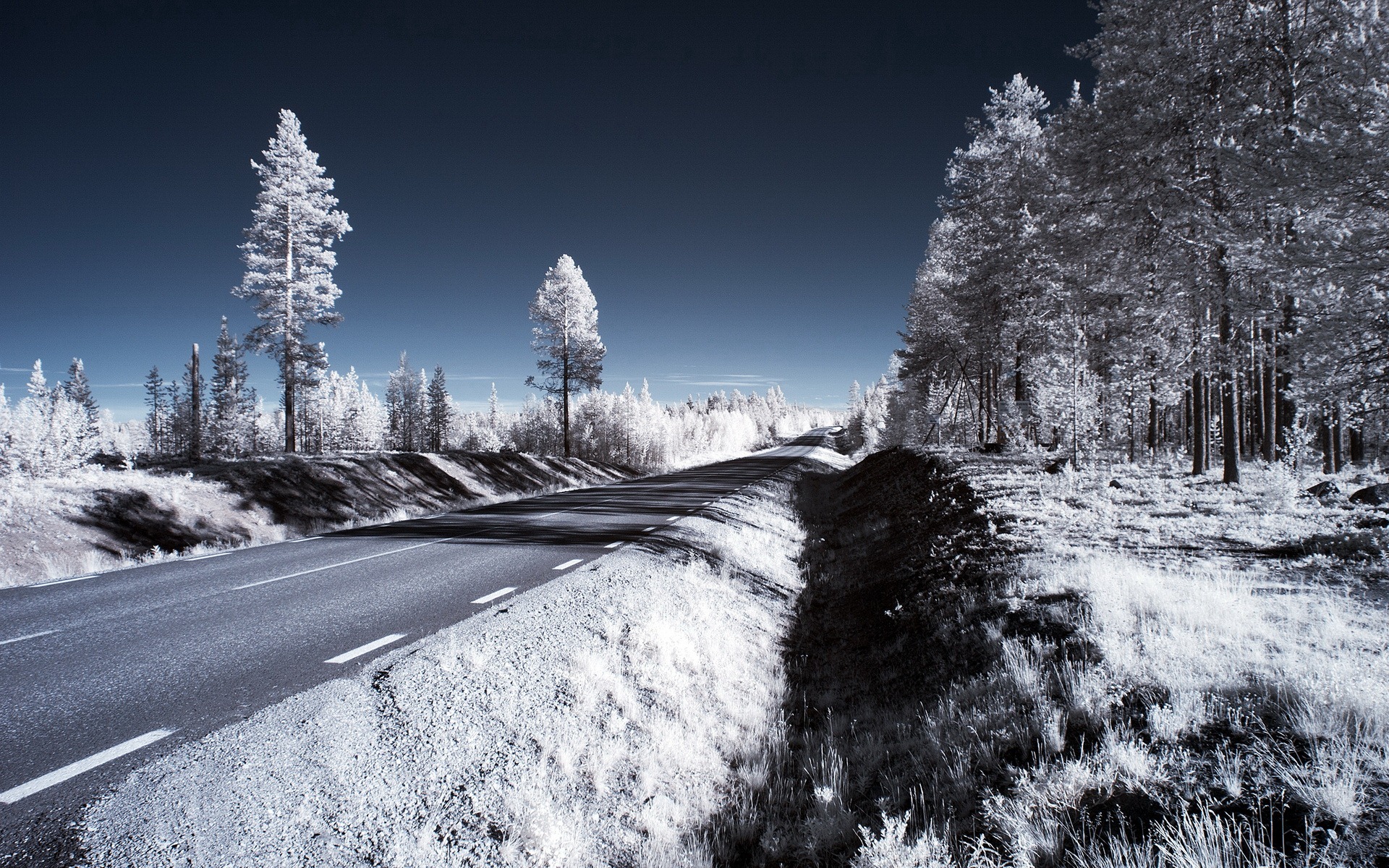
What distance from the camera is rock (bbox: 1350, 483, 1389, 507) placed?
863 cm

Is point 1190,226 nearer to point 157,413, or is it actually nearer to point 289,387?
point 289,387

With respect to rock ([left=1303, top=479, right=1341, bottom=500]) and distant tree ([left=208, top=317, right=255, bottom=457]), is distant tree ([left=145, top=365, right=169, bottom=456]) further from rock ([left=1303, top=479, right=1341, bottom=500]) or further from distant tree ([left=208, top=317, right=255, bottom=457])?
rock ([left=1303, top=479, right=1341, bottom=500])

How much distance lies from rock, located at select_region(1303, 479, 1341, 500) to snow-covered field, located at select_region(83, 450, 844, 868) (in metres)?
10.9

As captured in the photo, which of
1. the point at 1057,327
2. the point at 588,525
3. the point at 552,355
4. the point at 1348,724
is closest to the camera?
the point at 1348,724

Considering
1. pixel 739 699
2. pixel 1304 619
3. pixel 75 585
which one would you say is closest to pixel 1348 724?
pixel 1304 619

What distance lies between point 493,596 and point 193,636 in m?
2.85

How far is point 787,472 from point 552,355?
14.6m

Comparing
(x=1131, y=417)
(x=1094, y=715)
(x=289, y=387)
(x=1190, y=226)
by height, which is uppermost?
(x=1190, y=226)

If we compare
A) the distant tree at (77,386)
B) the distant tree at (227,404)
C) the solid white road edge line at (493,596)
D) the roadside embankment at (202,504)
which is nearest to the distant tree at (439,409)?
the distant tree at (227,404)

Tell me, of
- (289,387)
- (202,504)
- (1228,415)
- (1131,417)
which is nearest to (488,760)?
(202,504)

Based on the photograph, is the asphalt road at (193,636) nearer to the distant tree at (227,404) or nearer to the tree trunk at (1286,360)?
the tree trunk at (1286,360)

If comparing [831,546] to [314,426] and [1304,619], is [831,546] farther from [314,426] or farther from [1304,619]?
[314,426]

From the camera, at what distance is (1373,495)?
880cm

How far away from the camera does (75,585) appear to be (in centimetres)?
731
